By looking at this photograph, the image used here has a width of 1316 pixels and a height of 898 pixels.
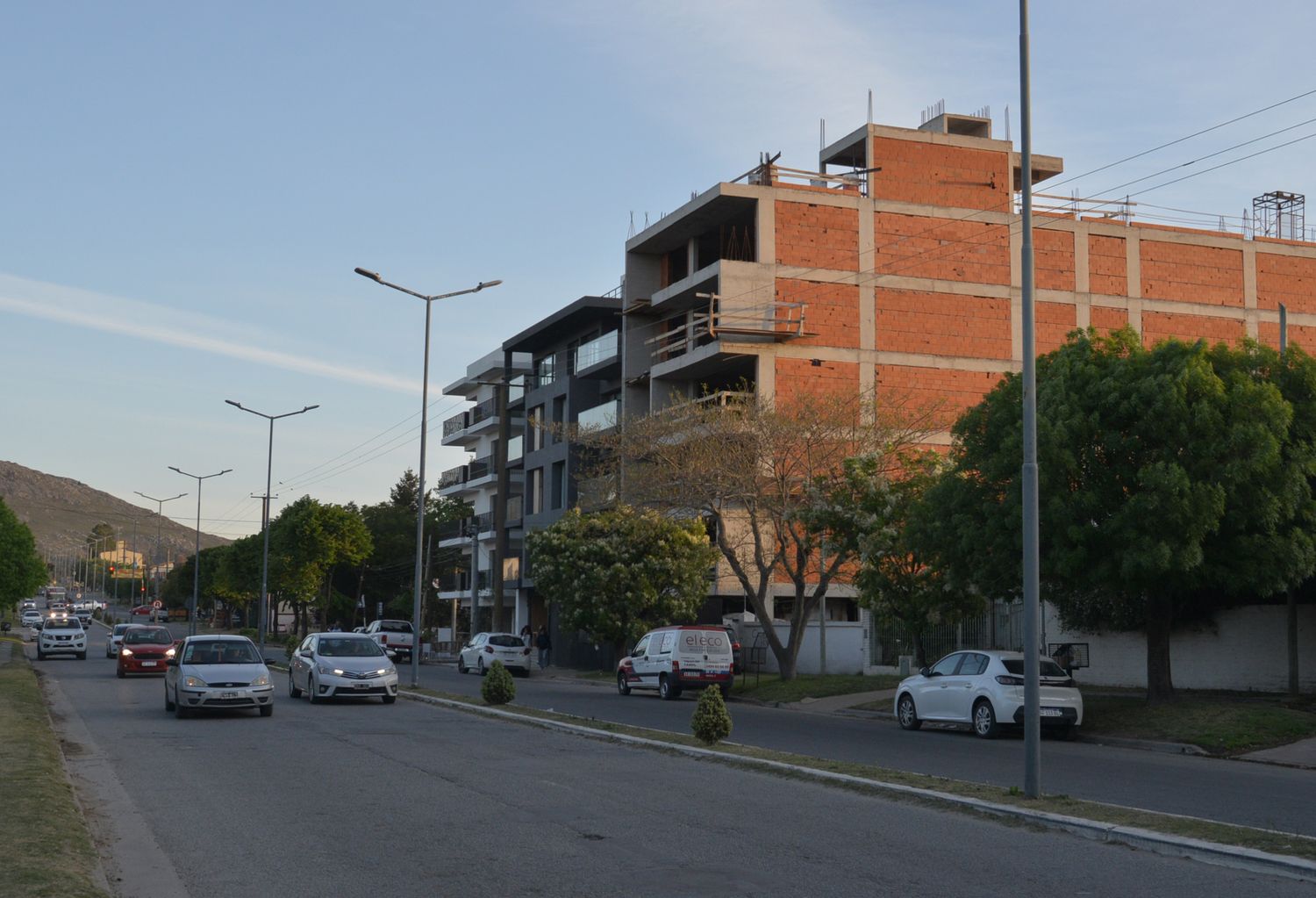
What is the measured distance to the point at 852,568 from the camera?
4600 centimetres

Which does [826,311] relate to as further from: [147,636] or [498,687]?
[498,687]

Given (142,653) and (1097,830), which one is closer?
(1097,830)

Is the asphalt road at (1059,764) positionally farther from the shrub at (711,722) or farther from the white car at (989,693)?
the shrub at (711,722)

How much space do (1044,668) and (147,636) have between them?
28.4m

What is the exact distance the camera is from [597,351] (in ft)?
200

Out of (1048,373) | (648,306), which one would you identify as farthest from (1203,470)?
(648,306)

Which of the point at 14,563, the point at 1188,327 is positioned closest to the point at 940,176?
the point at 1188,327

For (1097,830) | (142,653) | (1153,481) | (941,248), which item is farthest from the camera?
(941,248)

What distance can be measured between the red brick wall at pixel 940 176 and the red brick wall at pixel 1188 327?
7331 millimetres

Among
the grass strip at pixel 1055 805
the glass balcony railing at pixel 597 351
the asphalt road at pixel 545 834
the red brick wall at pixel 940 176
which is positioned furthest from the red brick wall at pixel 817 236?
the asphalt road at pixel 545 834

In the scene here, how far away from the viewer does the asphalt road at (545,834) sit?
9.25 metres

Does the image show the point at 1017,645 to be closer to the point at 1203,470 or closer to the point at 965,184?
the point at 1203,470

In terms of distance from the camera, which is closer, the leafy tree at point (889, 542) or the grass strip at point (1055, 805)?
the grass strip at point (1055, 805)

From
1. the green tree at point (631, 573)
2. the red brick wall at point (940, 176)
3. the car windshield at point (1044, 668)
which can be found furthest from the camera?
the red brick wall at point (940, 176)
